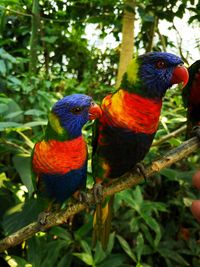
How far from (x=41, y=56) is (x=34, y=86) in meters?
1.32

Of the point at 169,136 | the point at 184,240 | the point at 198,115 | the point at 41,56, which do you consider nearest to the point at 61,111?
the point at 198,115

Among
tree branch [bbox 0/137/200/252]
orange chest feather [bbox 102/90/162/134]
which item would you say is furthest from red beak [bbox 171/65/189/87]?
tree branch [bbox 0/137/200/252]

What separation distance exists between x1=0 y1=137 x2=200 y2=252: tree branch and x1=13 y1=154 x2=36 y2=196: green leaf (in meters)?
0.21

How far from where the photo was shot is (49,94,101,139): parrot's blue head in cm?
118

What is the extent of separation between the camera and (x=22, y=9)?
245 cm

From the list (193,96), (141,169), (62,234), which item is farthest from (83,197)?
(193,96)

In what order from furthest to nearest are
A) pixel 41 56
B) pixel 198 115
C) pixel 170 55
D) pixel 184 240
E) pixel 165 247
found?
pixel 41 56 → pixel 184 240 → pixel 165 247 → pixel 198 115 → pixel 170 55

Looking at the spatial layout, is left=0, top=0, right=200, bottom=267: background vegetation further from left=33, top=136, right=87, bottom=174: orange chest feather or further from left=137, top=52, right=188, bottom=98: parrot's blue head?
left=137, top=52, right=188, bottom=98: parrot's blue head

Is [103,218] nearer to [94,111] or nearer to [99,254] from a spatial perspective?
[99,254]

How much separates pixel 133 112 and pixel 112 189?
274 millimetres

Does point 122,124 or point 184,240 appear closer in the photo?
point 122,124

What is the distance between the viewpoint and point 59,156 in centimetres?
124

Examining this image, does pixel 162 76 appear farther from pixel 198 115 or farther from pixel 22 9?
pixel 22 9

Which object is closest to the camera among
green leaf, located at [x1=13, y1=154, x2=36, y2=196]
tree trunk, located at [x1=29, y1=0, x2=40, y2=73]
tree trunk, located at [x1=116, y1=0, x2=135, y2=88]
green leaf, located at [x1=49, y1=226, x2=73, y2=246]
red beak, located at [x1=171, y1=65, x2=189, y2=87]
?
red beak, located at [x1=171, y1=65, x2=189, y2=87]
